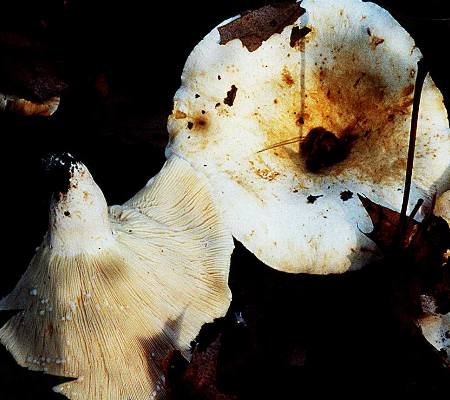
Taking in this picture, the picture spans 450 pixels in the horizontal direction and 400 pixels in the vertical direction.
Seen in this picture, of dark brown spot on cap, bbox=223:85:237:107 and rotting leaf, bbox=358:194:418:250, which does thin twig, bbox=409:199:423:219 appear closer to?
rotting leaf, bbox=358:194:418:250

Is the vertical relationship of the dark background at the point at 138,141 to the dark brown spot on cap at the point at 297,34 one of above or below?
below

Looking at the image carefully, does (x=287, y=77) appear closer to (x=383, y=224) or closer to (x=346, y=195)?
(x=346, y=195)

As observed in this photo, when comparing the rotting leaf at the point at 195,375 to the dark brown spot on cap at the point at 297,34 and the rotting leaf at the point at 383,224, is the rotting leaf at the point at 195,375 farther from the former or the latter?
the dark brown spot on cap at the point at 297,34

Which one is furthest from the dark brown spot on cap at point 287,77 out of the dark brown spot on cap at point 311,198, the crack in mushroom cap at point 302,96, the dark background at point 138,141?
the dark background at point 138,141

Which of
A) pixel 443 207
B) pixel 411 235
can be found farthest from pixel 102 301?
pixel 443 207

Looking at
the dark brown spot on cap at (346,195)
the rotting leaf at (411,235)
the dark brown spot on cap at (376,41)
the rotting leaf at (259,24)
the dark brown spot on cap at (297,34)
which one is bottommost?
the rotting leaf at (411,235)

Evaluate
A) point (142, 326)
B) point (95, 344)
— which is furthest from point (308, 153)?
point (95, 344)

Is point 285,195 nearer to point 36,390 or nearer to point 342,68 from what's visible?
point 342,68
